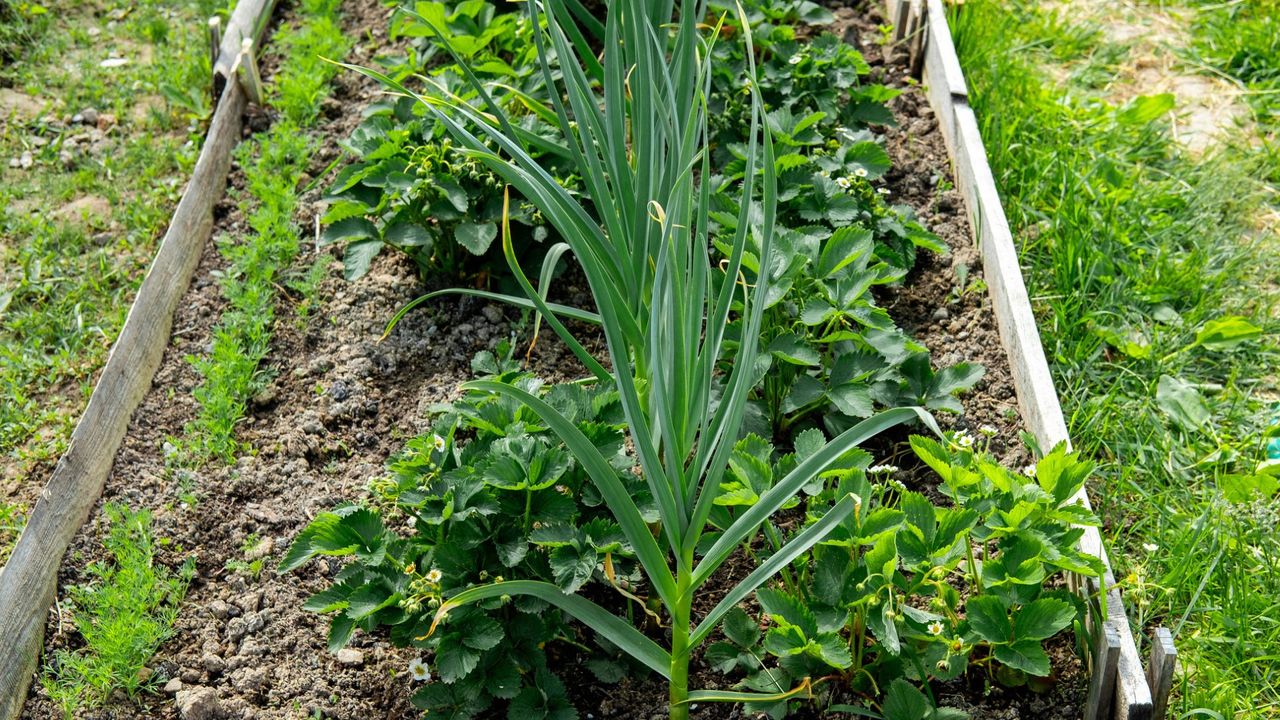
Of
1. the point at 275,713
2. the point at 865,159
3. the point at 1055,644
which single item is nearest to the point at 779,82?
the point at 865,159

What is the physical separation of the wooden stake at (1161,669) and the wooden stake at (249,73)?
2912 mm

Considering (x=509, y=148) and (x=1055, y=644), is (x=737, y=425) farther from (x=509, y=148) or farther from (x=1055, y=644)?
(x=1055, y=644)

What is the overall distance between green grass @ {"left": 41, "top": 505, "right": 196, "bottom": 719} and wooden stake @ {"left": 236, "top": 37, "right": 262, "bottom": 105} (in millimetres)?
1558

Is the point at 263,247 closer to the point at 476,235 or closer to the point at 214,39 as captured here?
the point at 476,235

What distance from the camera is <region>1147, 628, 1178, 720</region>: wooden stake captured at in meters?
1.95

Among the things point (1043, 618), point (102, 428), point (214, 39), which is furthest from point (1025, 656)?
point (214, 39)

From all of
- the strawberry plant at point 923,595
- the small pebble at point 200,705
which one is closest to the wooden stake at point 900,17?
the strawberry plant at point 923,595

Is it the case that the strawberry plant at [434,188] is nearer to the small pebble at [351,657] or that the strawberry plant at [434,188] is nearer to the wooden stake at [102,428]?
the wooden stake at [102,428]

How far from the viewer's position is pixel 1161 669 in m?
1.97

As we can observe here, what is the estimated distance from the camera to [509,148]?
1.93 meters

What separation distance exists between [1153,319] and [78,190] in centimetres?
309

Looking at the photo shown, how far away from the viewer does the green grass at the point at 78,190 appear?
3021 millimetres

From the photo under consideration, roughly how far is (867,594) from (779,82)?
66.2 inches

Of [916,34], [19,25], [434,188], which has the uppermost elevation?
[916,34]
